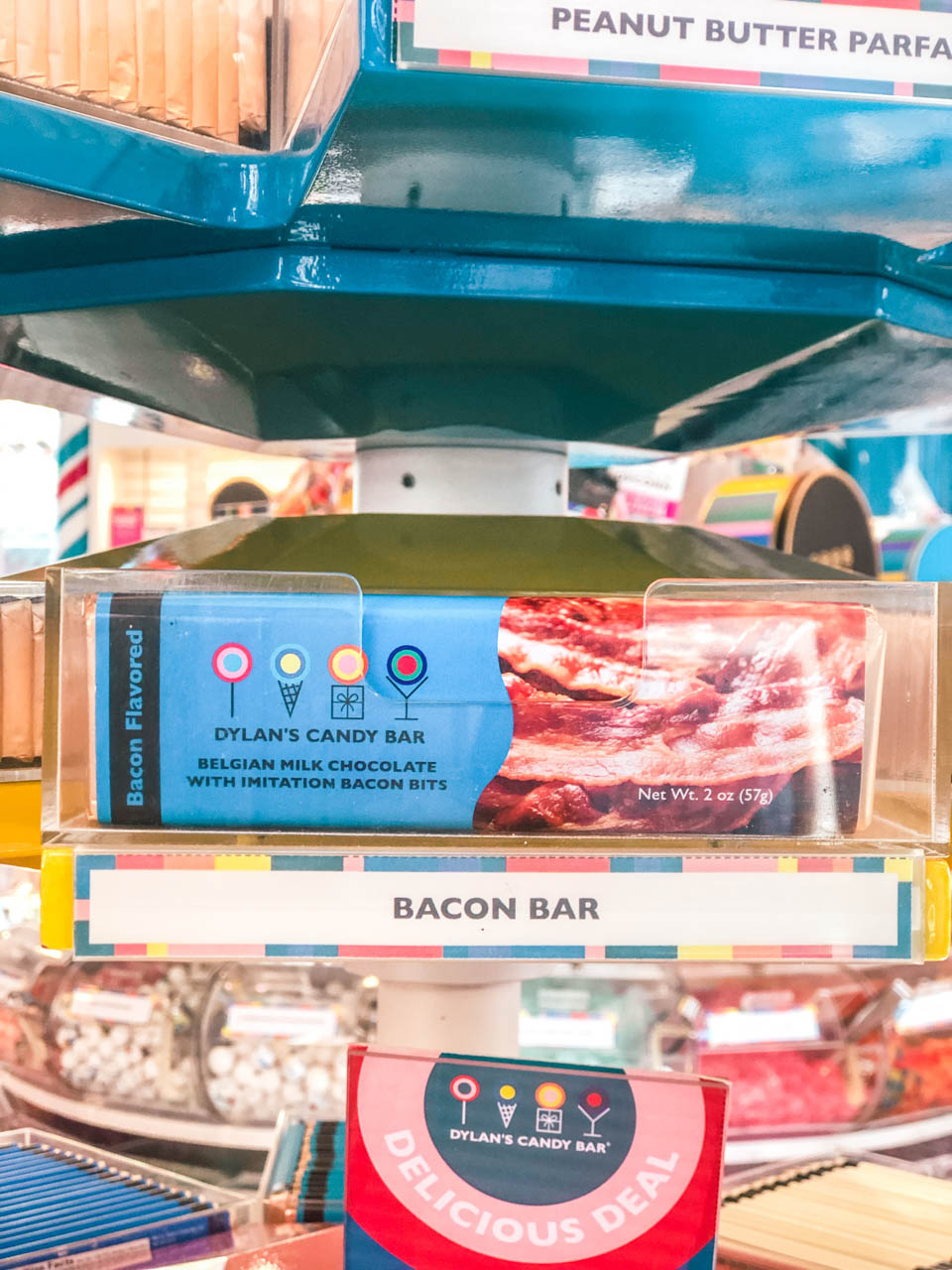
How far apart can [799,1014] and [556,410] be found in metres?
2.04

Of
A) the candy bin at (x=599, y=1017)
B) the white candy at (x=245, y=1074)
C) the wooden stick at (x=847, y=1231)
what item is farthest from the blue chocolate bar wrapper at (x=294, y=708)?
the white candy at (x=245, y=1074)

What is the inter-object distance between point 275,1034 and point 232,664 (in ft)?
6.98

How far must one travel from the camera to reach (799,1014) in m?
2.67

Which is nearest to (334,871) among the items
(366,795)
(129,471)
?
(366,795)

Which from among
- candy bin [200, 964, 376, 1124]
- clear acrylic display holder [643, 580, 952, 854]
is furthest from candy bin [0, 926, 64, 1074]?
clear acrylic display holder [643, 580, 952, 854]

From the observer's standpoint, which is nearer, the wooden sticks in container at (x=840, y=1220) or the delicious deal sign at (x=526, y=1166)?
the delicious deal sign at (x=526, y=1166)

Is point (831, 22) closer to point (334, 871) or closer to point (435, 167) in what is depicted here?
point (435, 167)

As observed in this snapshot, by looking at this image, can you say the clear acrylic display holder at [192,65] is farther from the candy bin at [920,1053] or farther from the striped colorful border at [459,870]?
the candy bin at [920,1053]

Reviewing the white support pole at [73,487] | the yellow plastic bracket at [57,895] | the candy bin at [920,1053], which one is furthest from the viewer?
the white support pole at [73,487]

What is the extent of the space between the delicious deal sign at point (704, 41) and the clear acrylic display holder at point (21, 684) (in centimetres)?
46

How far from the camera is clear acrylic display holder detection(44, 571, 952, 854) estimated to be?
0.75 meters

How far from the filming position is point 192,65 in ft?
2.43

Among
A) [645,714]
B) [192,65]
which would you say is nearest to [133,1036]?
[645,714]

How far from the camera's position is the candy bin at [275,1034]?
8.55 ft
